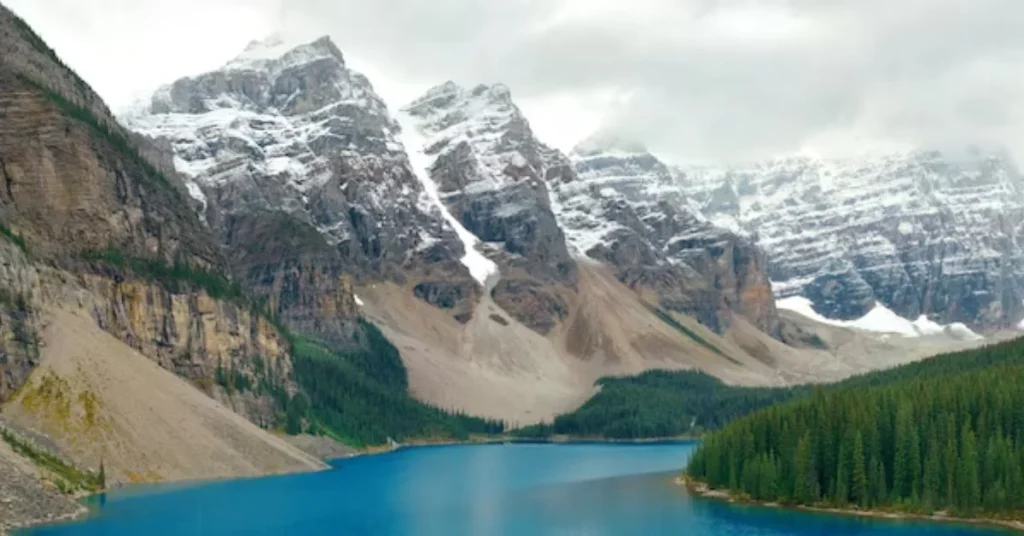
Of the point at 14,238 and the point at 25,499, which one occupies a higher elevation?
the point at 14,238

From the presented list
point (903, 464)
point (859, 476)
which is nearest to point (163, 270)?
point (859, 476)

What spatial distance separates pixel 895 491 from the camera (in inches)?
4688

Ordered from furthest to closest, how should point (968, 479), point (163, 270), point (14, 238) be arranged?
point (163, 270) < point (14, 238) < point (968, 479)

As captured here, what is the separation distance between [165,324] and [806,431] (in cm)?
9342

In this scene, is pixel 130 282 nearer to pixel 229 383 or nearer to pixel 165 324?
pixel 165 324

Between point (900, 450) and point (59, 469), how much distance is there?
255 ft

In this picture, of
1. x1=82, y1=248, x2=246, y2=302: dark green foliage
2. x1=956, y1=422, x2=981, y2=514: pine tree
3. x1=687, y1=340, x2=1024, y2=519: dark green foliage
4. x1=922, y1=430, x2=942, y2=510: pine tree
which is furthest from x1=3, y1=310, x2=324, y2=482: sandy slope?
x1=956, y1=422, x2=981, y2=514: pine tree

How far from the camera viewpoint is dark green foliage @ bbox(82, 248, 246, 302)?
174 m

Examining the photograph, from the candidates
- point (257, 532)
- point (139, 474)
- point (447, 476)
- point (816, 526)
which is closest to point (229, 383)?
point (447, 476)

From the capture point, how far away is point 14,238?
153500mm

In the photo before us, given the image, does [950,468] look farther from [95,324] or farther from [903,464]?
[95,324]

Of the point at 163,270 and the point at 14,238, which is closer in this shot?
the point at 14,238

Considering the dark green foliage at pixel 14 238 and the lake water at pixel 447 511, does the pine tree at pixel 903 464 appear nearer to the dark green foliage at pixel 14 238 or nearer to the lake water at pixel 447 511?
the lake water at pixel 447 511

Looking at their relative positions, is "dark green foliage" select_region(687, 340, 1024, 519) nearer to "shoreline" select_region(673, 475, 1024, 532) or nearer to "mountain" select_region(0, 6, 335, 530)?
"shoreline" select_region(673, 475, 1024, 532)
